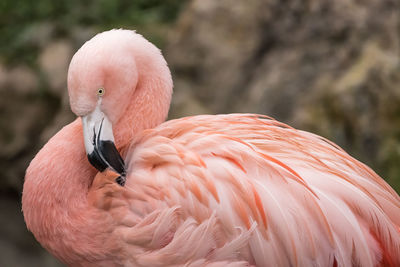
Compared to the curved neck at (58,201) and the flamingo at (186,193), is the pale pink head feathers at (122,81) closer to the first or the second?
the flamingo at (186,193)

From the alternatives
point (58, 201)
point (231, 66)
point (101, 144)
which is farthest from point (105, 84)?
point (231, 66)

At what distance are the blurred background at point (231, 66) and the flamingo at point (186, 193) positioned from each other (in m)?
1.30

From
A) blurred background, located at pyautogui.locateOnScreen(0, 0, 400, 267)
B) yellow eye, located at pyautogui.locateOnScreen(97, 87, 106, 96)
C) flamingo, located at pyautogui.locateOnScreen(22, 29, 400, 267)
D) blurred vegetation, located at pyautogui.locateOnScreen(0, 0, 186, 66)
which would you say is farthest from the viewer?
blurred vegetation, located at pyautogui.locateOnScreen(0, 0, 186, 66)

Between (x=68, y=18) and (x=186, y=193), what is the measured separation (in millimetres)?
2457

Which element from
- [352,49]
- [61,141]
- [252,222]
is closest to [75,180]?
[61,141]

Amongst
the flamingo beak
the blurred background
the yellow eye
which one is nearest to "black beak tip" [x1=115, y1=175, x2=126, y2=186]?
the flamingo beak

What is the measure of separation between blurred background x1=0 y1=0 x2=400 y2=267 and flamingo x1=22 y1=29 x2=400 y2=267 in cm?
130

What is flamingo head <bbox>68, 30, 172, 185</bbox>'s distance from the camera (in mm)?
2289

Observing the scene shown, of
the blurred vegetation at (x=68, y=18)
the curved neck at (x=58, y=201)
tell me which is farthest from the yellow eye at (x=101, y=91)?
the blurred vegetation at (x=68, y=18)

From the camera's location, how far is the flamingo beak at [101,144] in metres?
2.30

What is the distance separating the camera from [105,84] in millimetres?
2373

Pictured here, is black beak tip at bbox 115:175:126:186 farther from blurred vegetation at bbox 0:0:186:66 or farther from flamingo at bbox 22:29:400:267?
blurred vegetation at bbox 0:0:186:66

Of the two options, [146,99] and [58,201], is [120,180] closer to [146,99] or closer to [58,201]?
[58,201]

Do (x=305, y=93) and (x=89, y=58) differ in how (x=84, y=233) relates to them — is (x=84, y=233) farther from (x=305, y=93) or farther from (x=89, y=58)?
(x=305, y=93)
